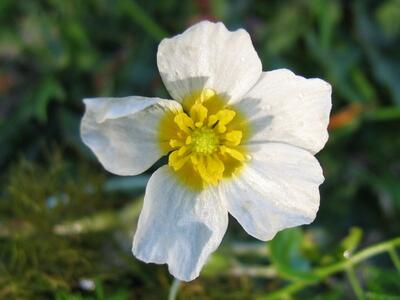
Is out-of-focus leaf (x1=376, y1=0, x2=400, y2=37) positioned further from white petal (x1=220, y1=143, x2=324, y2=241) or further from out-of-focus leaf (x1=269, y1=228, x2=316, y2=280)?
white petal (x1=220, y1=143, x2=324, y2=241)

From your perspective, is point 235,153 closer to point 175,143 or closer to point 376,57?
point 175,143

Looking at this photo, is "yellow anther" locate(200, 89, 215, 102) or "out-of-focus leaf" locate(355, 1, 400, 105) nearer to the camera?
"yellow anther" locate(200, 89, 215, 102)

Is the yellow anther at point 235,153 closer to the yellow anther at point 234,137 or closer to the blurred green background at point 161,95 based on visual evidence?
the yellow anther at point 234,137

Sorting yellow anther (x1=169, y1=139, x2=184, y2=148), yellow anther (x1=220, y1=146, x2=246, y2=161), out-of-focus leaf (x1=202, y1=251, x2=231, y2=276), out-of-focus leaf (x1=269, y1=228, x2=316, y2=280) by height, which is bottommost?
out-of-focus leaf (x1=202, y1=251, x2=231, y2=276)

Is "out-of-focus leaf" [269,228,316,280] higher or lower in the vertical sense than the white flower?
lower

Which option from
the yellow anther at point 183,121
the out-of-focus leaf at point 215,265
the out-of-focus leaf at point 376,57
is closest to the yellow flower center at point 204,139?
the yellow anther at point 183,121

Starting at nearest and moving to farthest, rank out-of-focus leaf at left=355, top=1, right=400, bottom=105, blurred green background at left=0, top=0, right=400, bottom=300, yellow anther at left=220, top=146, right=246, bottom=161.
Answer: yellow anther at left=220, top=146, right=246, bottom=161, blurred green background at left=0, top=0, right=400, bottom=300, out-of-focus leaf at left=355, top=1, right=400, bottom=105

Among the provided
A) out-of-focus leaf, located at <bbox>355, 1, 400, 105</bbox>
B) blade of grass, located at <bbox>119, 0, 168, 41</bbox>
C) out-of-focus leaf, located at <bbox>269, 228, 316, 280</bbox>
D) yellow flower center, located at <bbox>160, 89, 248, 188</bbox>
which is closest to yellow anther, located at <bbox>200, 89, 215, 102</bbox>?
yellow flower center, located at <bbox>160, 89, 248, 188</bbox>
